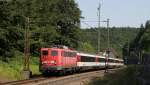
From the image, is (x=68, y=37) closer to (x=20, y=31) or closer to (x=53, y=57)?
(x=20, y=31)

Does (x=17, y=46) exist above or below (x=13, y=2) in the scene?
below

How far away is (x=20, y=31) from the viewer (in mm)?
60406

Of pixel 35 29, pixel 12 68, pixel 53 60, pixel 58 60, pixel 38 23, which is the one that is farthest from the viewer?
pixel 38 23

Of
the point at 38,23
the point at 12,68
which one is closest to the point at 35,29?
the point at 38,23

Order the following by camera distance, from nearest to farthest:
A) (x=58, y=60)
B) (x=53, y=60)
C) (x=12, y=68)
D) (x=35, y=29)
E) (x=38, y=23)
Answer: (x=58, y=60)
(x=53, y=60)
(x=12, y=68)
(x=35, y=29)
(x=38, y=23)

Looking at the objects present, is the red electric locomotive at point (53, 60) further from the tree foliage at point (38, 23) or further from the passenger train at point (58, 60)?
the tree foliage at point (38, 23)

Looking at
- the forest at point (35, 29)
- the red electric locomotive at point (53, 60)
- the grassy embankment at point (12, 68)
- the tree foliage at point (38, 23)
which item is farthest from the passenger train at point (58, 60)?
the tree foliage at point (38, 23)

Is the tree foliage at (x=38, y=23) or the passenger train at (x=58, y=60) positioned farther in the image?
the tree foliage at (x=38, y=23)

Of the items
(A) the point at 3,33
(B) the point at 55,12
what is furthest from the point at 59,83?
(B) the point at 55,12

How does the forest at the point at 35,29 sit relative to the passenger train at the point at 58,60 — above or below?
above

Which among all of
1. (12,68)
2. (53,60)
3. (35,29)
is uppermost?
(35,29)

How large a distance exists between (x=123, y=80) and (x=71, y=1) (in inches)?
2815

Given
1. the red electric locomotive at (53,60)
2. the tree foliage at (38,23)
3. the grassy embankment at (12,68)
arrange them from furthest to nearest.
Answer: the tree foliage at (38,23), the red electric locomotive at (53,60), the grassy embankment at (12,68)

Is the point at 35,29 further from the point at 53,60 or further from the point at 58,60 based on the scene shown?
the point at 58,60
